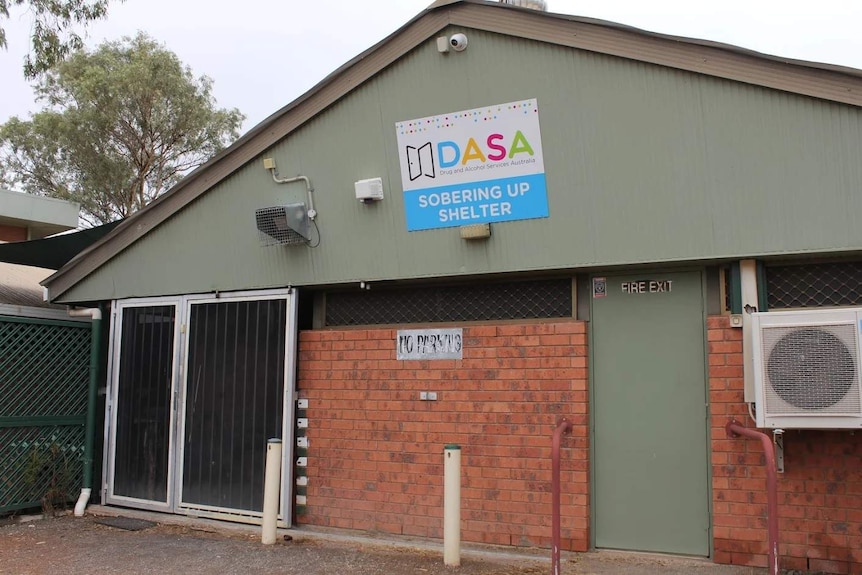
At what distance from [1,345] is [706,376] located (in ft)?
22.6

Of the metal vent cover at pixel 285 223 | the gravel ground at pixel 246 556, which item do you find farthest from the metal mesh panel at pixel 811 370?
the metal vent cover at pixel 285 223

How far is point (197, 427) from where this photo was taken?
7488 millimetres

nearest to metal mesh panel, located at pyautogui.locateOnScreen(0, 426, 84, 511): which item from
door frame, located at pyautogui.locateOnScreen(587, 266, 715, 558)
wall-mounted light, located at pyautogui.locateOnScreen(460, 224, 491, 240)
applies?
wall-mounted light, located at pyautogui.locateOnScreen(460, 224, 491, 240)

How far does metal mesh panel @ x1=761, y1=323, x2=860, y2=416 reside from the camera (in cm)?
458

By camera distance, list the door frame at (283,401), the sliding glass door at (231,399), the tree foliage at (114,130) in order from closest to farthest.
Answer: the door frame at (283,401) < the sliding glass door at (231,399) < the tree foliage at (114,130)

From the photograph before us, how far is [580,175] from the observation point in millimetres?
5824

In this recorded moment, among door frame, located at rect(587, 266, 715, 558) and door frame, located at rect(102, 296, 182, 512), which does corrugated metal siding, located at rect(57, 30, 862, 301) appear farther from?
door frame, located at rect(102, 296, 182, 512)

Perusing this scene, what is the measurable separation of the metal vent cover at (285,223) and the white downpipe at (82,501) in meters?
3.61

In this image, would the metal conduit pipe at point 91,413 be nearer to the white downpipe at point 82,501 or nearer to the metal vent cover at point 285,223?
the white downpipe at point 82,501

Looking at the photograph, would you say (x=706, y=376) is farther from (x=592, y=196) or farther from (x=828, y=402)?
(x=592, y=196)

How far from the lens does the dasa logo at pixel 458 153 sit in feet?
19.9

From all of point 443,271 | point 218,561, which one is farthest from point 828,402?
→ point 218,561

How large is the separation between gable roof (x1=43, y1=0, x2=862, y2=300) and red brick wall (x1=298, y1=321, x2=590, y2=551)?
1.98 m

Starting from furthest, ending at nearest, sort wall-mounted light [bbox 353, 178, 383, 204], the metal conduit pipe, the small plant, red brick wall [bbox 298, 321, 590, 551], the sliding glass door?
the metal conduit pipe
the small plant
the sliding glass door
wall-mounted light [bbox 353, 178, 383, 204]
red brick wall [bbox 298, 321, 590, 551]
